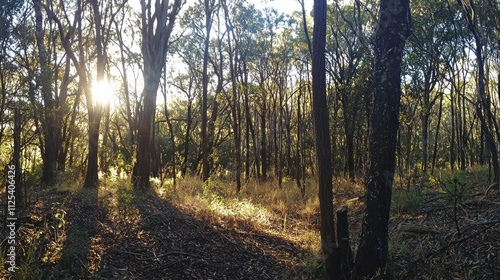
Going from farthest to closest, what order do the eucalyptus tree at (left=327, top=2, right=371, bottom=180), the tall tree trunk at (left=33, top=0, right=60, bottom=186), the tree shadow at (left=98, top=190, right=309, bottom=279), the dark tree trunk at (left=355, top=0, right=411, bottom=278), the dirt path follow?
the eucalyptus tree at (left=327, top=2, right=371, bottom=180)
the tall tree trunk at (left=33, top=0, right=60, bottom=186)
the tree shadow at (left=98, top=190, right=309, bottom=279)
the dirt path
the dark tree trunk at (left=355, top=0, right=411, bottom=278)

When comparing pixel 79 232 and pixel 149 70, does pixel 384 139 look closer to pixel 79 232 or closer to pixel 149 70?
pixel 79 232

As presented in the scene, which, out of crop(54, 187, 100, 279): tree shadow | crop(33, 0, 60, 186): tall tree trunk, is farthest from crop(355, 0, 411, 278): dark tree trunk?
crop(33, 0, 60, 186): tall tree trunk

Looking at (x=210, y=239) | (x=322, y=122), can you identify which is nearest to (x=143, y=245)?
(x=210, y=239)

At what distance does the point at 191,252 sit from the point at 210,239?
2.38 ft

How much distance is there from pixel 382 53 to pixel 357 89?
9.70 meters

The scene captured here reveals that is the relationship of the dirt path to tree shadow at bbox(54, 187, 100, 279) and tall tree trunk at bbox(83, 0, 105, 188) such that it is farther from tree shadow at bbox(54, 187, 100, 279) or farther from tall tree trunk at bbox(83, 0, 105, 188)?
tall tree trunk at bbox(83, 0, 105, 188)

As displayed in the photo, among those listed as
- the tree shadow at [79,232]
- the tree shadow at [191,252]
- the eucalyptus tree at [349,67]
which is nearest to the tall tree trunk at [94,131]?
the tree shadow at [79,232]

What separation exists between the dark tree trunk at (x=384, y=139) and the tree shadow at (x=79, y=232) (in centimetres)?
347

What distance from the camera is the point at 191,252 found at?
19.9 ft

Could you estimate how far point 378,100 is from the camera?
4.31 metres

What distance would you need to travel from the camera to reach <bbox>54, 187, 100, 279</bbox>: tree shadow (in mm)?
4617

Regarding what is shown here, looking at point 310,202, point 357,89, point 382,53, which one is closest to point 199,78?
point 357,89

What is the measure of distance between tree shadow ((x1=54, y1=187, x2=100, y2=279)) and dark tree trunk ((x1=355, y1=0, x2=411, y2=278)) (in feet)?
11.4

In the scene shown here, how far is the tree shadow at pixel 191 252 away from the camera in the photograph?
526 cm
